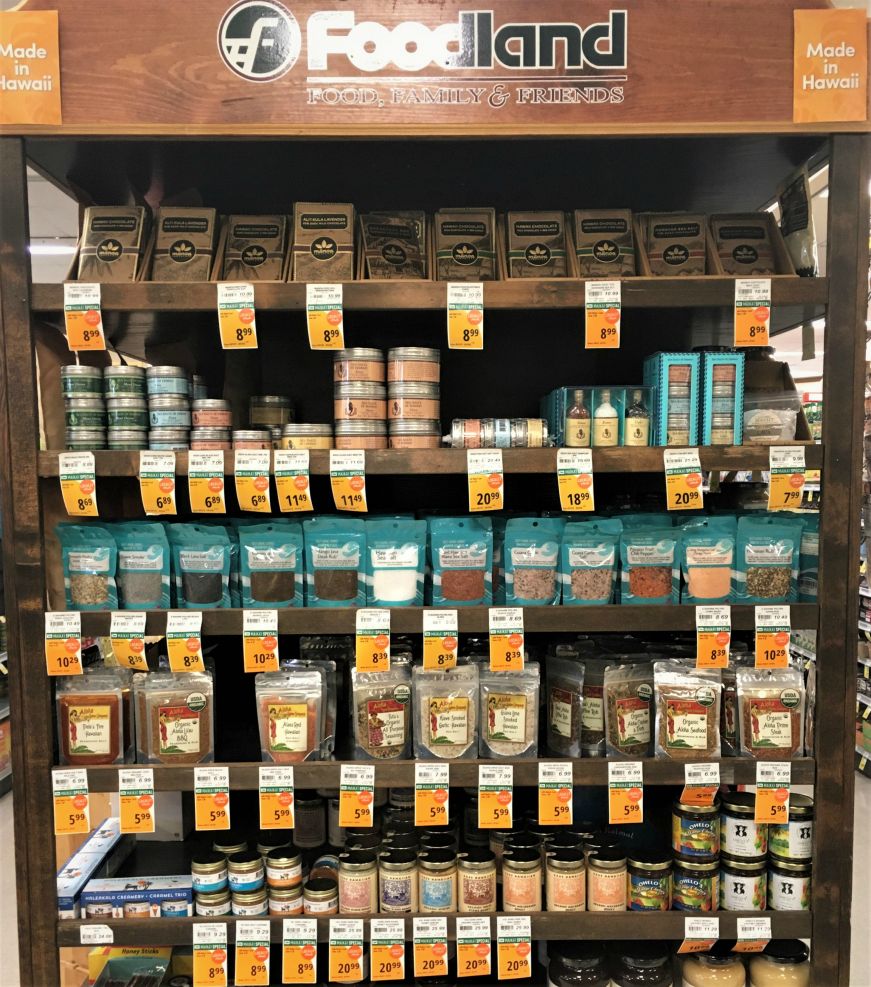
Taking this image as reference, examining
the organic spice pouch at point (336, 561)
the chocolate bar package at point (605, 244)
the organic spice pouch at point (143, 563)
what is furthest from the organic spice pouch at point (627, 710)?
the organic spice pouch at point (143, 563)

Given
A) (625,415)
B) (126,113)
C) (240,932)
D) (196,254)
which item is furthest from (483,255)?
(240,932)

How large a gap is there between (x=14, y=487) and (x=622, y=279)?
62.1 inches

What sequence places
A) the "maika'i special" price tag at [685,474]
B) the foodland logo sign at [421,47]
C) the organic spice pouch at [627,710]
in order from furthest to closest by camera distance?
the organic spice pouch at [627,710] < the "maika'i special" price tag at [685,474] < the foodland logo sign at [421,47]

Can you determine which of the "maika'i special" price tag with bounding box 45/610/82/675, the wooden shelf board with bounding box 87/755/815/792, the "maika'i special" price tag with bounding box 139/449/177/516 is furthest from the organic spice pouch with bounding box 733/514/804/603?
the "maika'i special" price tag with bounding box 45/610/82/675

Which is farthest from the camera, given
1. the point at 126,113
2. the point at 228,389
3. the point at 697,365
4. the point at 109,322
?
the point at 228,389

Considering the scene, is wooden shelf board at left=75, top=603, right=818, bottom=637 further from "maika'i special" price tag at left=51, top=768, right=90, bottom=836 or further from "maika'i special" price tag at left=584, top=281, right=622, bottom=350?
"maika'i special" price tag at left=584, top=281, right=622, bottom=350

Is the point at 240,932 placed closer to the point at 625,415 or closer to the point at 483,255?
the point at 625,415

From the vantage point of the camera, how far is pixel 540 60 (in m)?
1.76

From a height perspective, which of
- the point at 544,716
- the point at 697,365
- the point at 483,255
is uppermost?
the point at 483,255

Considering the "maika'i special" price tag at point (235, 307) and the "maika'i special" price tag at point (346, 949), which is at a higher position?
the "maika'i special" price tag at point (235, 307)

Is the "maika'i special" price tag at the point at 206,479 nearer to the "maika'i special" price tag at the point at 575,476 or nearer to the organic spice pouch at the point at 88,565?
the organic spice pouch at the point at 88,565

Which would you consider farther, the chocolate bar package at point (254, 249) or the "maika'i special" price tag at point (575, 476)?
the chocolate bar package at point (254, 249)

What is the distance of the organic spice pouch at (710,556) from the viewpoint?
1.93 metres

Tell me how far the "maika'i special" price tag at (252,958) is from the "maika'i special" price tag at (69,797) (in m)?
0.49
